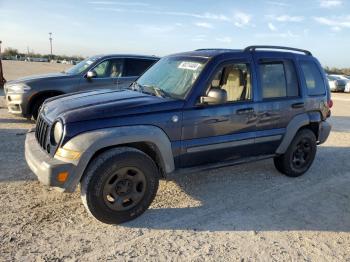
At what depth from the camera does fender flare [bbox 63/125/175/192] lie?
3604 mm

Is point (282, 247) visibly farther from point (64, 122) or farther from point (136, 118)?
point (64, 122)

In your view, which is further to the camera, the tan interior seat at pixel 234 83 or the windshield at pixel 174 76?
the tan interior seat at pixel 234 83

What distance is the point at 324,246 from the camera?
3734 millimetres

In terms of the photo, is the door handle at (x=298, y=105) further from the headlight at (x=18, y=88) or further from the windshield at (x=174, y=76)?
the headlight at (x=18, y=88)

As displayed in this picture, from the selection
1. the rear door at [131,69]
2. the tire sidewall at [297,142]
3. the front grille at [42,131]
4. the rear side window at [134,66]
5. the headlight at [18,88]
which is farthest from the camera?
the rear side window at [134,66]

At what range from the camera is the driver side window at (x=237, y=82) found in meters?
4.80

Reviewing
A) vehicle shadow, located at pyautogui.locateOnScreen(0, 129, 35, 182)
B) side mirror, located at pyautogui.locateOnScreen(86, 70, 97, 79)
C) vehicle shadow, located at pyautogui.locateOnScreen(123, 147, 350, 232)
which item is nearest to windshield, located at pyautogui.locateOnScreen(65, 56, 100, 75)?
side mirror, located at pyautogui.locateOnScreen(86, 70, 97, 79)

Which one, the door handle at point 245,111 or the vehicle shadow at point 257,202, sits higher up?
the door handle at point 245,111

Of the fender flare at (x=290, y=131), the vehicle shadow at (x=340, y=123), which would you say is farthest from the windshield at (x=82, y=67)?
the vehicle shadow at (x=340, y=123)

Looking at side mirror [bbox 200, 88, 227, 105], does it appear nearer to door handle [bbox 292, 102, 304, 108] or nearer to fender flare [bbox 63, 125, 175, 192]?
fender flare [bbox 63, 125, 175, 192]

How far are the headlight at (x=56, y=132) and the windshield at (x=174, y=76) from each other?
1.38m

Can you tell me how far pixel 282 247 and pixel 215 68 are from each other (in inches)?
88.4

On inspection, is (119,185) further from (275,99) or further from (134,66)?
(134,66)

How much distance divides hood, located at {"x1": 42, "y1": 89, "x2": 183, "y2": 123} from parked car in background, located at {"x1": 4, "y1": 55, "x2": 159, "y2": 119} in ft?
13.0
